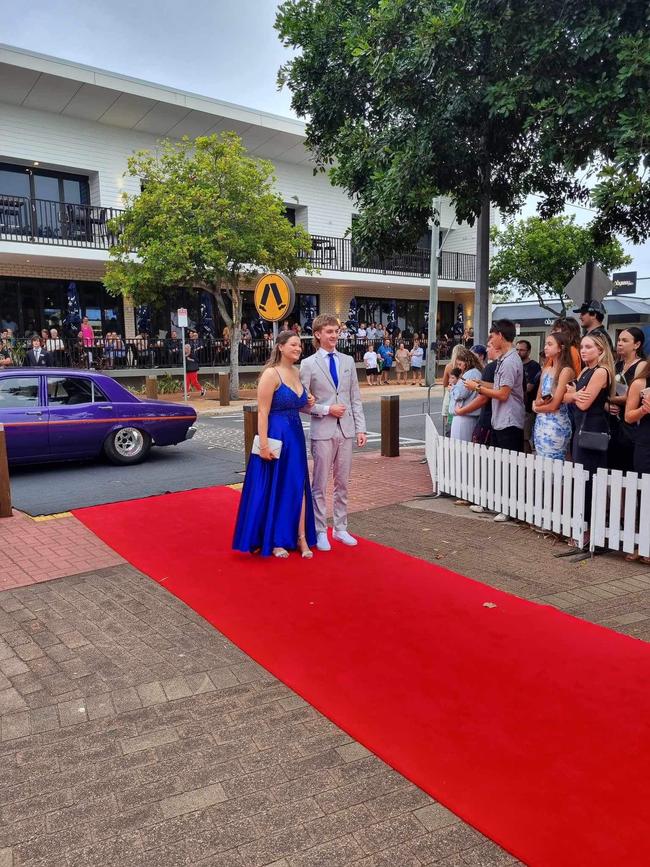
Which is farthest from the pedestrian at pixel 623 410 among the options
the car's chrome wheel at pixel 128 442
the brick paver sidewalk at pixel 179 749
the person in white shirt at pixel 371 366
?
the person in white shirt at pixel 371 366

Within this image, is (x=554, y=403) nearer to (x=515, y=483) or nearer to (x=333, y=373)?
(x=515, y=483)

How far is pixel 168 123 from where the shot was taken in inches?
897

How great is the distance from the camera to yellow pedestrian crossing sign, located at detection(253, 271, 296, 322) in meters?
7.31

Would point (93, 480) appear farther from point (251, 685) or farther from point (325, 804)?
point (325, 804)

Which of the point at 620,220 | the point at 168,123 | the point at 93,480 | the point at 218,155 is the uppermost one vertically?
the point at 168,123

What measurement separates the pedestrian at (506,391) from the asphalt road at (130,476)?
11.8ft

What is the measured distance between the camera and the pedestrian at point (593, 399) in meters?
5.45

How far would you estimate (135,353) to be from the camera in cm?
2194

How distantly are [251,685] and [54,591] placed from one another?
A: 2134 millimetres

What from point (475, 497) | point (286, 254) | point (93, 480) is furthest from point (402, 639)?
point (286, 254)

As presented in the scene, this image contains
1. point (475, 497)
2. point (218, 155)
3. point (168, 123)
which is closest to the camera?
point (475, 497)

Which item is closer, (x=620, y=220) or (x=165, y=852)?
(x=165, y=852)

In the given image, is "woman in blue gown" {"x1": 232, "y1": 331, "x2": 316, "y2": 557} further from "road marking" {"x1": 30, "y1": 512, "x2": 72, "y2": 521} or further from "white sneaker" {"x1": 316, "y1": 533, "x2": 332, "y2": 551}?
"road marking" {"x1": 30, "y1": 512, "x2": 72, "y2": 521}

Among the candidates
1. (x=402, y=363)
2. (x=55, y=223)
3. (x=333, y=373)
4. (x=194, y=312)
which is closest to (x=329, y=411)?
(x=333, y=373)
